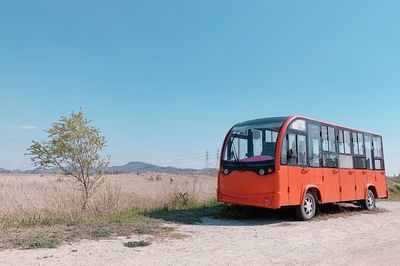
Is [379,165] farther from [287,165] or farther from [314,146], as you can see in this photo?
[287,165]

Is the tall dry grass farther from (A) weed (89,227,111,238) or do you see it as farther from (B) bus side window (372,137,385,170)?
(B) bus side window (372,137,385,170)

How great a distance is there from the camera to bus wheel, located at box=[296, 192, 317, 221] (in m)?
11.1

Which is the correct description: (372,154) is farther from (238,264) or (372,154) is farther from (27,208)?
(27,208)

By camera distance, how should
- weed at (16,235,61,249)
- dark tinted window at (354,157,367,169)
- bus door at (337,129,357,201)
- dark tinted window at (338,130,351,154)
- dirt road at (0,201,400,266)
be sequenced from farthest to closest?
dark tinted window at (354,157,367,169)
dark tinted window at (338,130,351,154)
bus door at (337,129,357,201)
weed at (16,235,61,249)
dirt road at (0,201,400,266)

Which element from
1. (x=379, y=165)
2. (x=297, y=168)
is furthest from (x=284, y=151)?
(x=379, y=165)

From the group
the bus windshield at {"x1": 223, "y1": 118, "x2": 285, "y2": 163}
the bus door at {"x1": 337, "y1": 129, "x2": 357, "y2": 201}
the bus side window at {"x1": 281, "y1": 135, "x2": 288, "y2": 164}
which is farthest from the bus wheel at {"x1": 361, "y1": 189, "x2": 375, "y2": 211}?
the bus windshield at {"x1": 223, "y1": 118, "x2": 285, "y2": 163}

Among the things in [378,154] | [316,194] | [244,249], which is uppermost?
[378,154]

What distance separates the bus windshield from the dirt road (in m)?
2.19

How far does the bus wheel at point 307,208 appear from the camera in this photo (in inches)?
438

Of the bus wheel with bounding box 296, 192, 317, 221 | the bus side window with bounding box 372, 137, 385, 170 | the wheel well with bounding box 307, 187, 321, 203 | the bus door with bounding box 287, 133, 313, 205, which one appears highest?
the bus side window with bounding box 372, 137, 385, 170

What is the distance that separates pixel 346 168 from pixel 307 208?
3088 mm

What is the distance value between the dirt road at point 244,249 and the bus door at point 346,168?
10.8 ft

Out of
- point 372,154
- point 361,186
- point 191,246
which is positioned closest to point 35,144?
point 191,246

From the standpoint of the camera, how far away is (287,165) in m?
10.8
